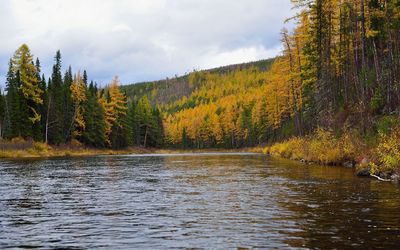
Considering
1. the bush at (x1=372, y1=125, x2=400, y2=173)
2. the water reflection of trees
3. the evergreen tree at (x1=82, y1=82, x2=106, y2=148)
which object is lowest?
the water reflection of trees

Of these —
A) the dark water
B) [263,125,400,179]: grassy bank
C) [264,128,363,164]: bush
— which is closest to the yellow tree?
[263,125,400,179]: grassy bank

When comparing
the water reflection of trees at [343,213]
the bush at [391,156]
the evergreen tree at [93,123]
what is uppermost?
the evergreen tree at [93,123]

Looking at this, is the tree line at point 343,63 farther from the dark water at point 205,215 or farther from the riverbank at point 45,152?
the riverbank at point 45,152

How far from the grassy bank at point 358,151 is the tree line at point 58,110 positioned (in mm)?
42386

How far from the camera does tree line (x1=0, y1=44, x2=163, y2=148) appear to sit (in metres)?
65.9

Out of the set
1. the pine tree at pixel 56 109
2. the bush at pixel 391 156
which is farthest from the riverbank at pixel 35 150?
the bush at pixel 391 156

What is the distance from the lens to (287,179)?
22188mm

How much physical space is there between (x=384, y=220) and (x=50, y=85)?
251 ft

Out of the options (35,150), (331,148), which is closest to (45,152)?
(35,150)

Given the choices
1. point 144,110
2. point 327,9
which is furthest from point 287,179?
point 144,110

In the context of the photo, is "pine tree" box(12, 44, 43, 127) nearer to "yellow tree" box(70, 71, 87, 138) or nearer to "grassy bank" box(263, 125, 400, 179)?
"yellow tree" box(70, 71, 87, 138)

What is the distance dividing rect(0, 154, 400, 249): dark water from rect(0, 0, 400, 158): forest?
12.6 metres

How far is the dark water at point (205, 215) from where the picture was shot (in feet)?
30.9

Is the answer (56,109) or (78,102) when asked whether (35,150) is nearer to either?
(56,109)
